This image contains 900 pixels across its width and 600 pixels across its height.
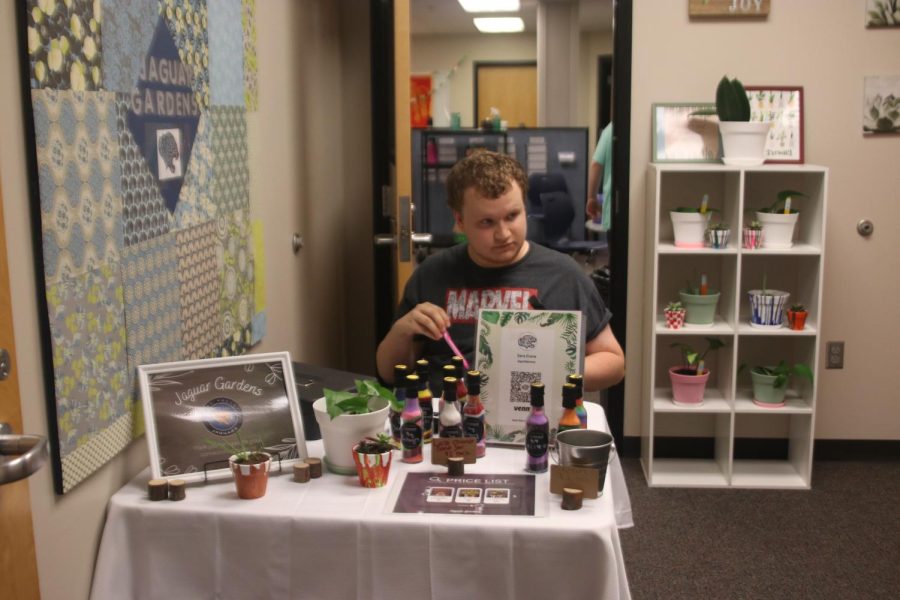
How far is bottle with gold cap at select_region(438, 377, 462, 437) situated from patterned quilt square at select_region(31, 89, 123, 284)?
0.64 meters

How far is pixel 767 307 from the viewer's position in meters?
3.47

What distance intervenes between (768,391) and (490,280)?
1.73 m

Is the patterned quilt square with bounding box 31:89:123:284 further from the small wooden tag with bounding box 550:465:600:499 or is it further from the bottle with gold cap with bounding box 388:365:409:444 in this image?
the small wooden tag with bounding box 550:465:600:499

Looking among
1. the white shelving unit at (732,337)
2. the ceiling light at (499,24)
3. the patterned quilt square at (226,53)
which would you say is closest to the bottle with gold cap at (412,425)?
the patterned quilt square at (226,53)

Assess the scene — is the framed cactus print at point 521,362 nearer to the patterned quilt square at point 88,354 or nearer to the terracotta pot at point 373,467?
the terracotta pot at point 373,467

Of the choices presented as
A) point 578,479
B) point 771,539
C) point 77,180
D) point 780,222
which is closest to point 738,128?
point 780,222

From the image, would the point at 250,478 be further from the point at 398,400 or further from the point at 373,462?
the point at 398,400

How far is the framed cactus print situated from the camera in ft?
5.92

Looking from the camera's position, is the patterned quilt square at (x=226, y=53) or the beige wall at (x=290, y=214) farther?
the patterned quilt square at (x=226, y=53)

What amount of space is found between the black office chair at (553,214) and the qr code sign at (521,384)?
4.12m

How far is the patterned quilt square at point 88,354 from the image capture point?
4.82 ft

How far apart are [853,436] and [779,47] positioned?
5.23 ft

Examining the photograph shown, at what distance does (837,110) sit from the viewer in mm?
3584

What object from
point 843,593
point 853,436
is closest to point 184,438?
point 843,593
